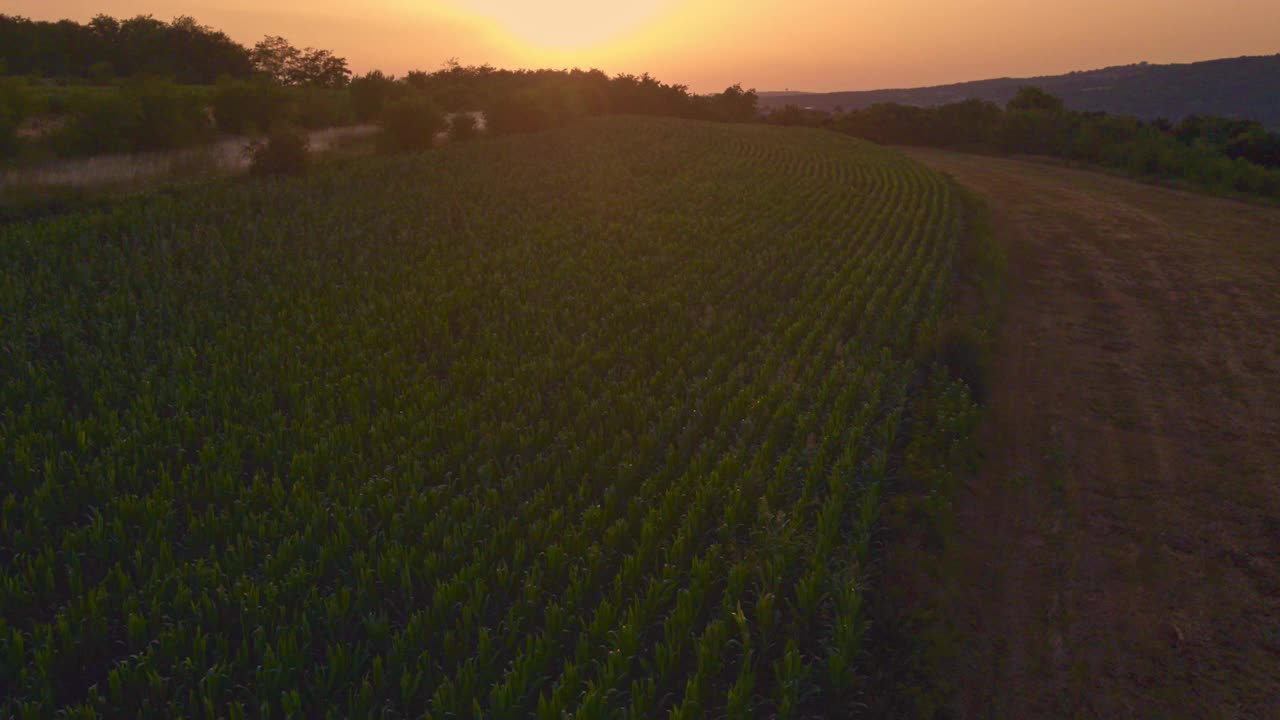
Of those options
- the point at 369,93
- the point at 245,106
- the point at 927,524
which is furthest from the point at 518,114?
the point at 927,524

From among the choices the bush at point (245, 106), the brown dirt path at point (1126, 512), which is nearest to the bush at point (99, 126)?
the bush at point (245, 106)

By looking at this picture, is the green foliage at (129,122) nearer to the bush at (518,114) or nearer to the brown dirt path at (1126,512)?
the bush at (518,114)

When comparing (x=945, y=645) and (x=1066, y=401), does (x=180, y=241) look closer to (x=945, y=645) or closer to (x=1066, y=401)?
(x=945, y=645)

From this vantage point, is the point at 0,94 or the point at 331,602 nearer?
the point at 331,602

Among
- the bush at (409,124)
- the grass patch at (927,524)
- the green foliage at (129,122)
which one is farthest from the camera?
the bush at (409,124)

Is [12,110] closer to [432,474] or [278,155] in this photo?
[278,155]

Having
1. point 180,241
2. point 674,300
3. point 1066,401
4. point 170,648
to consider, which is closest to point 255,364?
point 170,648
